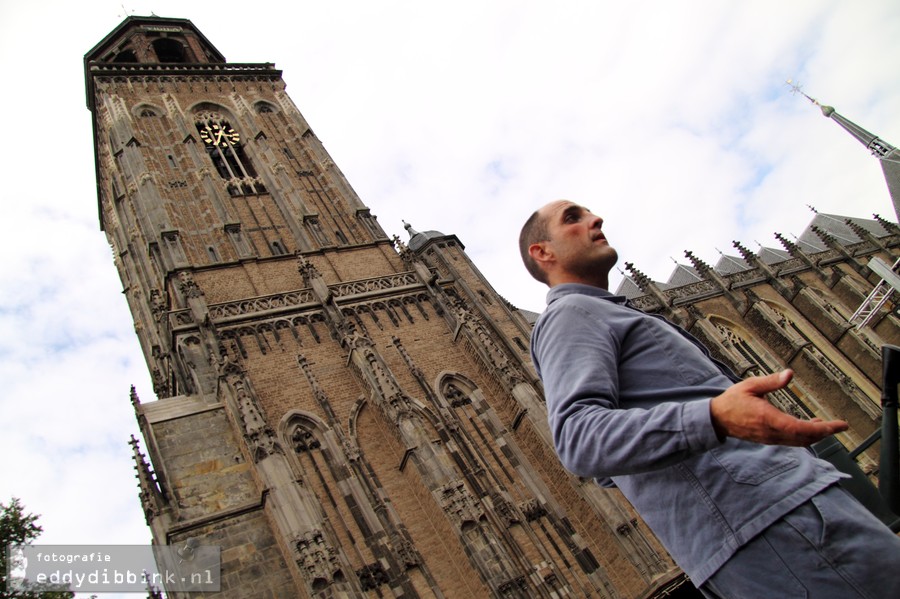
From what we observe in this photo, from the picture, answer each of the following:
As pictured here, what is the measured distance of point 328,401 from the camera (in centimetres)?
1616

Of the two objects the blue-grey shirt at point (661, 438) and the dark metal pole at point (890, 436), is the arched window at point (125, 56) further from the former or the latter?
the dark metal pole at point (890, 436)

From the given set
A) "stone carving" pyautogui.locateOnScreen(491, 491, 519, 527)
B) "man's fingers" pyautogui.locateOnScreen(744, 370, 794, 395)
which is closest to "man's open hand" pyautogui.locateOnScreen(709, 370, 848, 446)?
"man's fingers" pyautogui.locateOnScreen(744, 370, 794, 395)

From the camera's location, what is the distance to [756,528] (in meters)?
2.02

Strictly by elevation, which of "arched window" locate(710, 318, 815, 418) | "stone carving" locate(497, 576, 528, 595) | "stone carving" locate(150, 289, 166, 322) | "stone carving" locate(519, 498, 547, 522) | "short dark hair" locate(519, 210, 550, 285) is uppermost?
"stone carving" locate(150, 289, 166, 322)

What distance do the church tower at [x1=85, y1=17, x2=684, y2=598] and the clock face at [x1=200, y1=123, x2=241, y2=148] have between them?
18 cm

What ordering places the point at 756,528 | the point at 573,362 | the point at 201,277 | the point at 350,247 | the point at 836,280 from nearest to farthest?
1. the point at 756,528
2. the point at 573,362
3. the point at 201,277
4. the point at 350,247
5. the point at 836,280

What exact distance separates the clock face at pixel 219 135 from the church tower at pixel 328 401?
0.60ft

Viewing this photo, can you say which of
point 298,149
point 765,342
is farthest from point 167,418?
point 765,342

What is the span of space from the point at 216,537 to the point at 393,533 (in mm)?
3407

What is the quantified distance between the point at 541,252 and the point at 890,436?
141cm

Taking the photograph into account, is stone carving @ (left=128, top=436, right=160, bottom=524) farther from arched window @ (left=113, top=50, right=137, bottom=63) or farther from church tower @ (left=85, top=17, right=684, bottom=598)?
arched window @ (left=113, top=50, right=137, bottom=63)

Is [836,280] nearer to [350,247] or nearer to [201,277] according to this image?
[350,247]

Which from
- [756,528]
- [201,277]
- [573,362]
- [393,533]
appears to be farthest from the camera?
[201,277]

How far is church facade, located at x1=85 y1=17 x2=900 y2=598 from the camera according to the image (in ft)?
43.7
